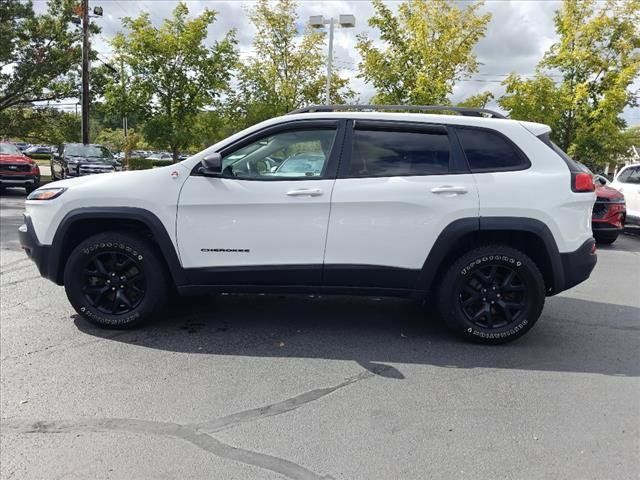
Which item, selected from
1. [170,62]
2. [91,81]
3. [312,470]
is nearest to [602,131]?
[170,62]

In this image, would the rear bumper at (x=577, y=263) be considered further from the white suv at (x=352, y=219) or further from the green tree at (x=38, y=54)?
the green tree at (x=38, y=54)

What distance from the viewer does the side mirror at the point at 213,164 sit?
3.96m

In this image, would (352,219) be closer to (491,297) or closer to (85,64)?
(491,297)

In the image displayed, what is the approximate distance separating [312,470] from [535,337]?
2665 mm

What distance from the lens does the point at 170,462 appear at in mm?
2588

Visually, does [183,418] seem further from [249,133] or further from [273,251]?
[249,133]

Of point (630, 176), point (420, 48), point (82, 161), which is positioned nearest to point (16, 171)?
point (82, 161)

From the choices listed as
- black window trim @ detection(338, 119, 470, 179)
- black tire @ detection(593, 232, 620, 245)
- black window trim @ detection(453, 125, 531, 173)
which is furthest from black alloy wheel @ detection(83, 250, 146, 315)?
black tire @ detection(593, 232, 620, 245)

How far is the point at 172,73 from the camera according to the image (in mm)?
18297

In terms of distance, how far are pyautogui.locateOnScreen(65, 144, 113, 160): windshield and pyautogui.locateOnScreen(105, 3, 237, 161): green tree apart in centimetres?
167

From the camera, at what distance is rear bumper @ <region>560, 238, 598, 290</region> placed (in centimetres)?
405

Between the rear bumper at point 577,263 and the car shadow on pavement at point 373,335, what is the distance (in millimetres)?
584

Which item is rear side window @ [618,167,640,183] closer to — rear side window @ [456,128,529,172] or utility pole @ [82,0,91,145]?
rear side window @ [456,128,529,172]

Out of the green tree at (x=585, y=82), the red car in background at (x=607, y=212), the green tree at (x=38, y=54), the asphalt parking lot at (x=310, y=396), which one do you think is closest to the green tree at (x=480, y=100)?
the green tree at (x=585, y=82)
